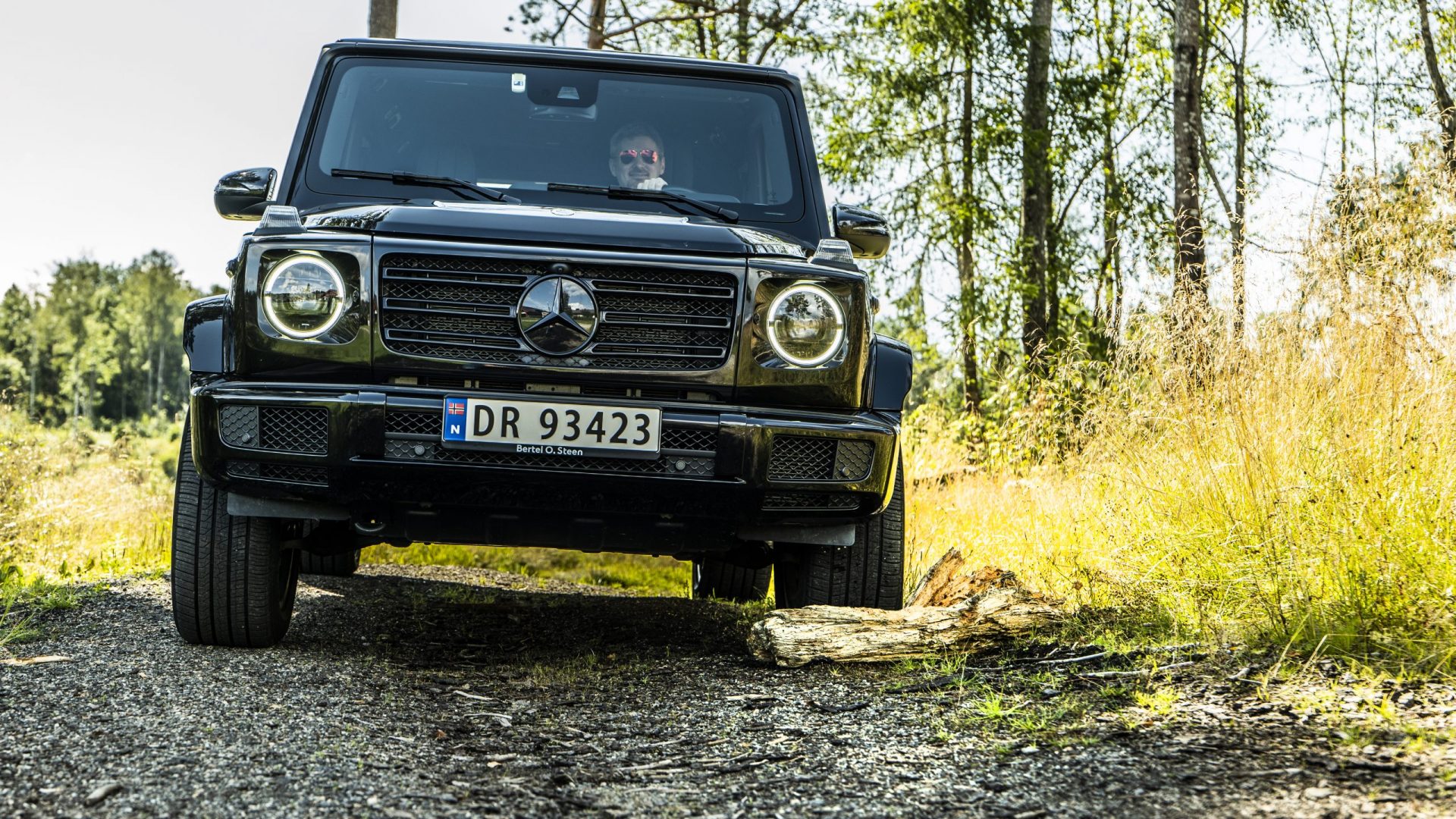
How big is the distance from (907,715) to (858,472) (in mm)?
678

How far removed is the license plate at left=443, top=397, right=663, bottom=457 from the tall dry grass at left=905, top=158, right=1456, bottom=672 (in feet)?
5.50

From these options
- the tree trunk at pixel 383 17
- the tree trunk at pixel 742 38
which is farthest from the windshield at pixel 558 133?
the tree trunk at pixel 742 38

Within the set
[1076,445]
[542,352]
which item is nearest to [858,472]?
[542,352]

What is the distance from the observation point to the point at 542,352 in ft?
10.5

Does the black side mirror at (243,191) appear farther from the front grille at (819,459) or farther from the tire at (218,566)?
the front grille at (819,459)

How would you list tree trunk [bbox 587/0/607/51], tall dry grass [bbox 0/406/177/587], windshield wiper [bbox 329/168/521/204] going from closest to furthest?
1. windshield wiper [bbox 329/168/521/204]
2. tall dry grass [bbox 0/406/177/587]
3. tree trunk [bbox 587/0/607/51]

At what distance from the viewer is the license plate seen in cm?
315

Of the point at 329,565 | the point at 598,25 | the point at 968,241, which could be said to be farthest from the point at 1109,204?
the point at 329,565

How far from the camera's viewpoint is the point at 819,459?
10.8 ft

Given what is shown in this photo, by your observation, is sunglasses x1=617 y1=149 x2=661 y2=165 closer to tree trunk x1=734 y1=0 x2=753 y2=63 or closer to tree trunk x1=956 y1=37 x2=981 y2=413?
tree trunk x1=956 y1=37 x2=981 y2=413

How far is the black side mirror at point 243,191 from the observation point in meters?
3.91

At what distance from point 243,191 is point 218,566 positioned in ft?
4.06

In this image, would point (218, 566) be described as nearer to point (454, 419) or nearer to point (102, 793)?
point (454, 419)

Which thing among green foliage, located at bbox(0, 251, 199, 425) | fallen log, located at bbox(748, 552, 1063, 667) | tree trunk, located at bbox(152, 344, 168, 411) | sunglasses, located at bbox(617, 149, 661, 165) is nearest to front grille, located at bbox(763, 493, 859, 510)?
fallen log, located at bbox(748, 552, 1063, 667)
